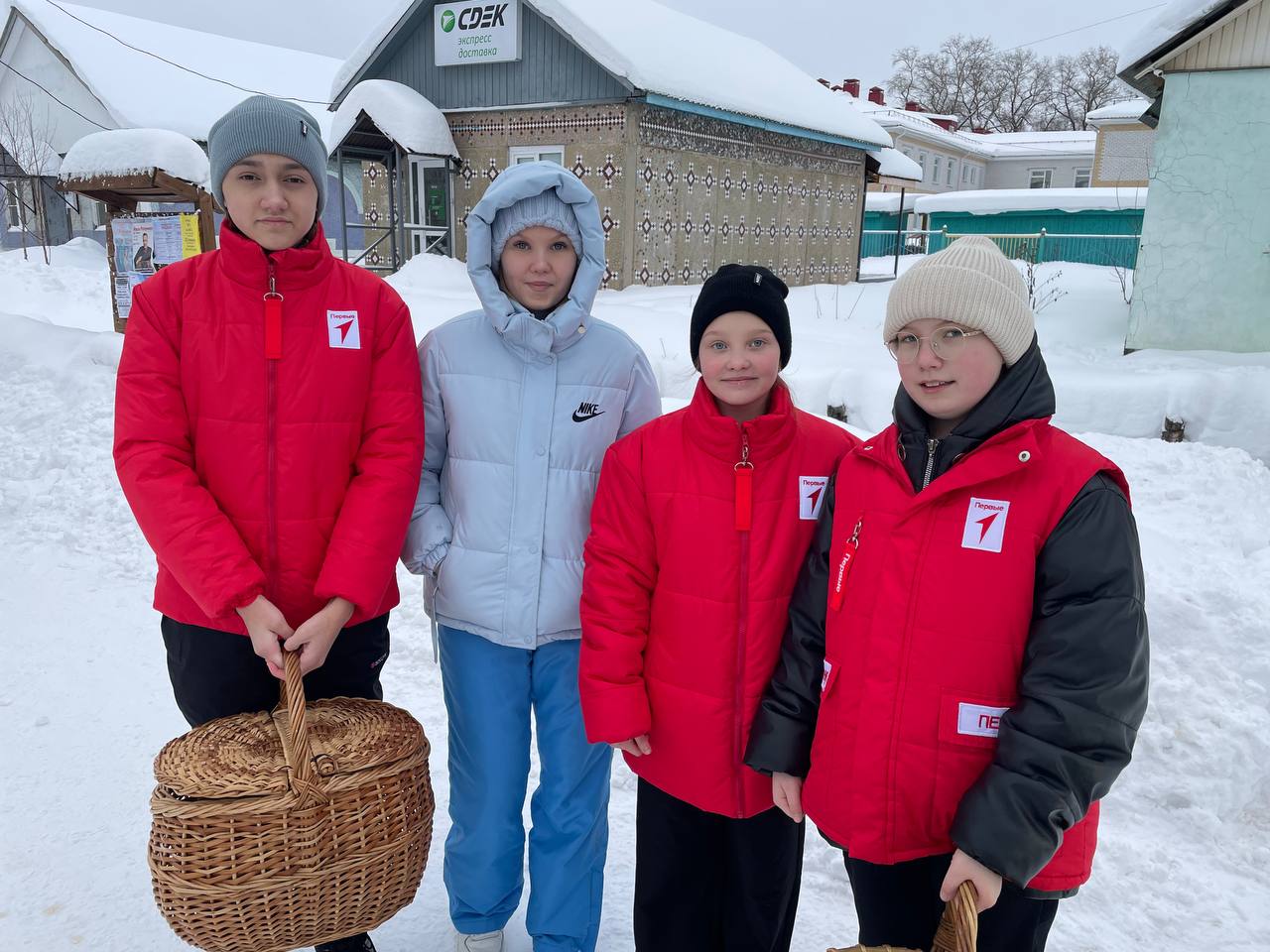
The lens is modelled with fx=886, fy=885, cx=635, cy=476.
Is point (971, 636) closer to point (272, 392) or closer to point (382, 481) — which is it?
point (382, 481)

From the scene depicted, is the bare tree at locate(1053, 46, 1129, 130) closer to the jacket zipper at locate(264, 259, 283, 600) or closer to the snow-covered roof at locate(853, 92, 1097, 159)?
the snow-covered roof at locate(853, 92, 1097, 159)

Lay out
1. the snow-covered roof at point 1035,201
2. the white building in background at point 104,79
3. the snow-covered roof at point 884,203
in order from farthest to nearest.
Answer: the snow-covered roof at point 884,203, the snow-covered roof at point 1035,201, the white building in background at point 104,79

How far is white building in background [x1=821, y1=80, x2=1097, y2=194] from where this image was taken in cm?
3584

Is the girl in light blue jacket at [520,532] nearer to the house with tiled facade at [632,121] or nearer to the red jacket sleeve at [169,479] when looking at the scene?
the red jacket sleeve at [169,479]

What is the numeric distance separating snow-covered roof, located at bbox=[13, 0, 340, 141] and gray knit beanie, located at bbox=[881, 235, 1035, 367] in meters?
20.9

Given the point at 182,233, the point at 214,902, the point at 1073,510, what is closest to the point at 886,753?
the point at 1073,510

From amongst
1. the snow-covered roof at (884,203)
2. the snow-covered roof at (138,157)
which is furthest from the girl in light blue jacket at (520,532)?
the snow-covered roof at (884,203)

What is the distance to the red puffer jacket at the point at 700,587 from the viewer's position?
2.03 metres

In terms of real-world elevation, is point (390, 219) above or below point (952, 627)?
above

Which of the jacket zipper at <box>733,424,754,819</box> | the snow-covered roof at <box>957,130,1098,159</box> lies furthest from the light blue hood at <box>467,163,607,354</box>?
the snow-covered roof at <box>957,130,1098,159</box>

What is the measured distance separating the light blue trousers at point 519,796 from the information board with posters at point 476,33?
12.8m

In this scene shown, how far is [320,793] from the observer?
73.6 inches

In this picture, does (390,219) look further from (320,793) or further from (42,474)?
(320,793)

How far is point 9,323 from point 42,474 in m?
3.08
